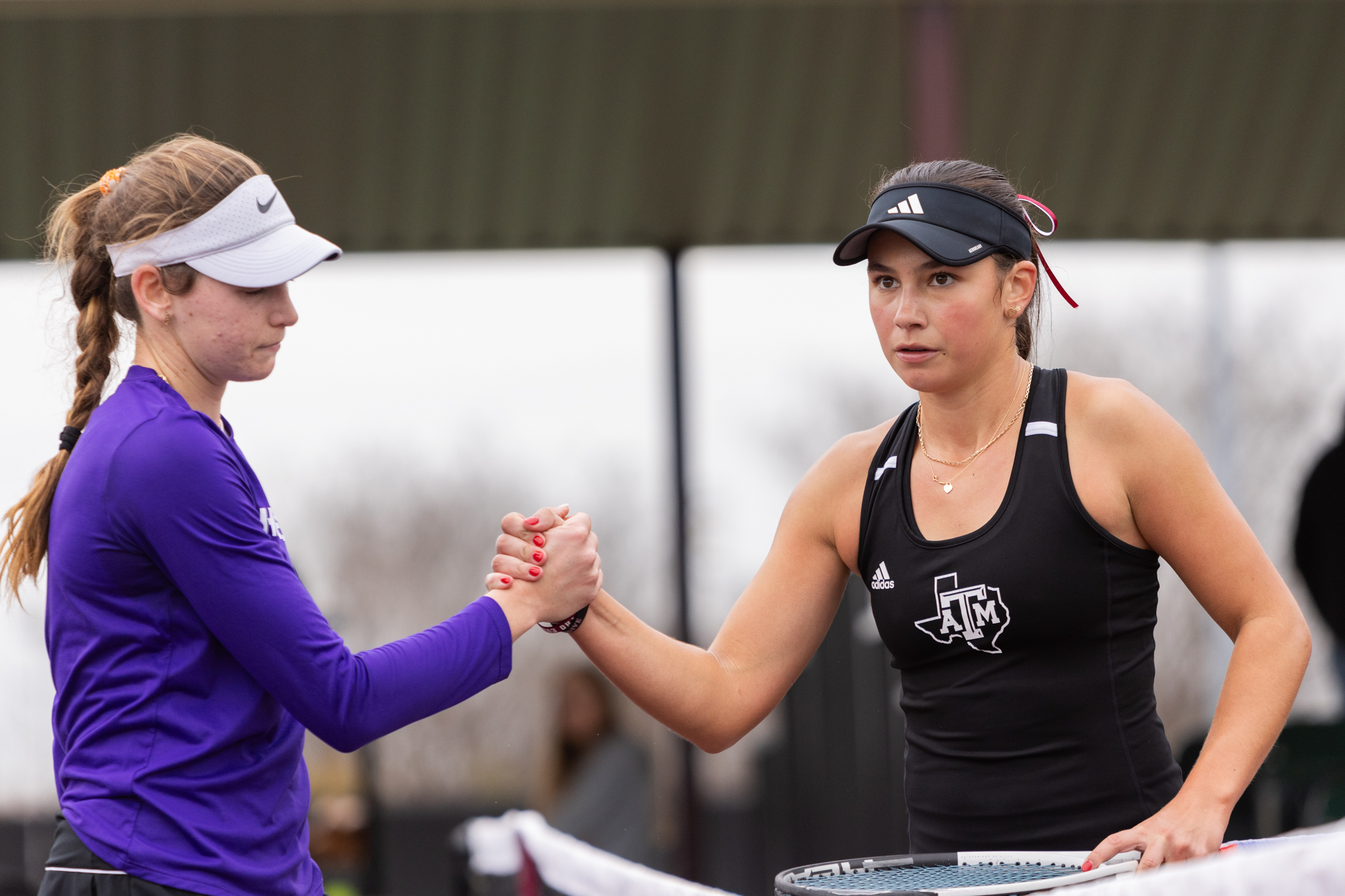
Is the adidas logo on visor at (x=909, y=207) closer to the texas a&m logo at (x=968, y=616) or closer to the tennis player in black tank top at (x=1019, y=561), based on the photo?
the tennis player in black tank top at (x=1019, y=561)

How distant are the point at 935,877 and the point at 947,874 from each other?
3 cm

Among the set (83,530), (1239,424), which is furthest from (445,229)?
(1239,424)

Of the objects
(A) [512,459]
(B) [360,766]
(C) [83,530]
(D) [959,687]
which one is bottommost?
(B) [360,766]

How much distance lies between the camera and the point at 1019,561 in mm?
2328

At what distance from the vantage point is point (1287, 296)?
15.3m

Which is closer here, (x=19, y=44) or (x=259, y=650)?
(x=259, y=650)

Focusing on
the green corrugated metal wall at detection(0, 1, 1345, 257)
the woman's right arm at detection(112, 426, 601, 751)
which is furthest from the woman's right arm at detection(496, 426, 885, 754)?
the green corrugated metal wall at detection(0, 1, 1345, 257)

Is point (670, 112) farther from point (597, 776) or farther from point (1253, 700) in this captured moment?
point (1253, 700)

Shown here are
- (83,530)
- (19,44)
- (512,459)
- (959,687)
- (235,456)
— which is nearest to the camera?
(83,530)

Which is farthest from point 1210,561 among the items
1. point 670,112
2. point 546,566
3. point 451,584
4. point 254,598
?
point 451,584

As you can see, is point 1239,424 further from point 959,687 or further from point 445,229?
point 959,687

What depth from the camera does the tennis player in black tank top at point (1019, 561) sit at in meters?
2.31

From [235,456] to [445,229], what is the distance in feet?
23.8

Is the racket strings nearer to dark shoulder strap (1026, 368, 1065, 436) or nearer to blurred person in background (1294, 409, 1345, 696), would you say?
dark shoulder strap (1026, 368, 1065, 436)
